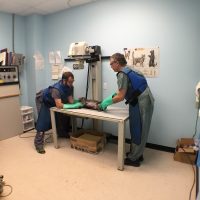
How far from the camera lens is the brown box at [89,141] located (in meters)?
3.08

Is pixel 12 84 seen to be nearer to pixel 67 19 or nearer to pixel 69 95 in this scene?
pixel 69 95

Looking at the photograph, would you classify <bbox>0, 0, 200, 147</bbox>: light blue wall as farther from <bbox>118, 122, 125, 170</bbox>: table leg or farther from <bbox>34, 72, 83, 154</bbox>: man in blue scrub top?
<bbox>118, 122, 125, 170</bbox>: table leg

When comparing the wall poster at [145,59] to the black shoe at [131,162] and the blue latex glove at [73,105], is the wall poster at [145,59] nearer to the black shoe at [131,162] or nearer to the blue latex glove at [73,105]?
the blue latex glove at [73,105]

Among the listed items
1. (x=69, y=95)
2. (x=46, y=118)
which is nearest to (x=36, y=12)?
(x=69, y=95)

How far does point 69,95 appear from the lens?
3346mm

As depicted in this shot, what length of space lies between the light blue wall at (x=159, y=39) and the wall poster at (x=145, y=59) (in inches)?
2.7

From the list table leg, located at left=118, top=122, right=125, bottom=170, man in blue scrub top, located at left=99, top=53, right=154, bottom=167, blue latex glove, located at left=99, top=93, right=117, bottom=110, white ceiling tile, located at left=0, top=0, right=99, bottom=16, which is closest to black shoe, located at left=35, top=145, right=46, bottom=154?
blue latex glove, located at left=99, top=93, right=117, bottom=110

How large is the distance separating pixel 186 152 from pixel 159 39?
1612 millimetres

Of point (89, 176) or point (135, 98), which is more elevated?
point (135, 98)

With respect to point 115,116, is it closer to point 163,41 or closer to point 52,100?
point 52,100

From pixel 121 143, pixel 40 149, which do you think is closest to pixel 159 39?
pixel 121 143

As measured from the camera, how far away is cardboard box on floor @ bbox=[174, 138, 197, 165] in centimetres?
271

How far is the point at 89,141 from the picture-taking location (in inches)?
122

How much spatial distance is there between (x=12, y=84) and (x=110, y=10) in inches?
85.6
